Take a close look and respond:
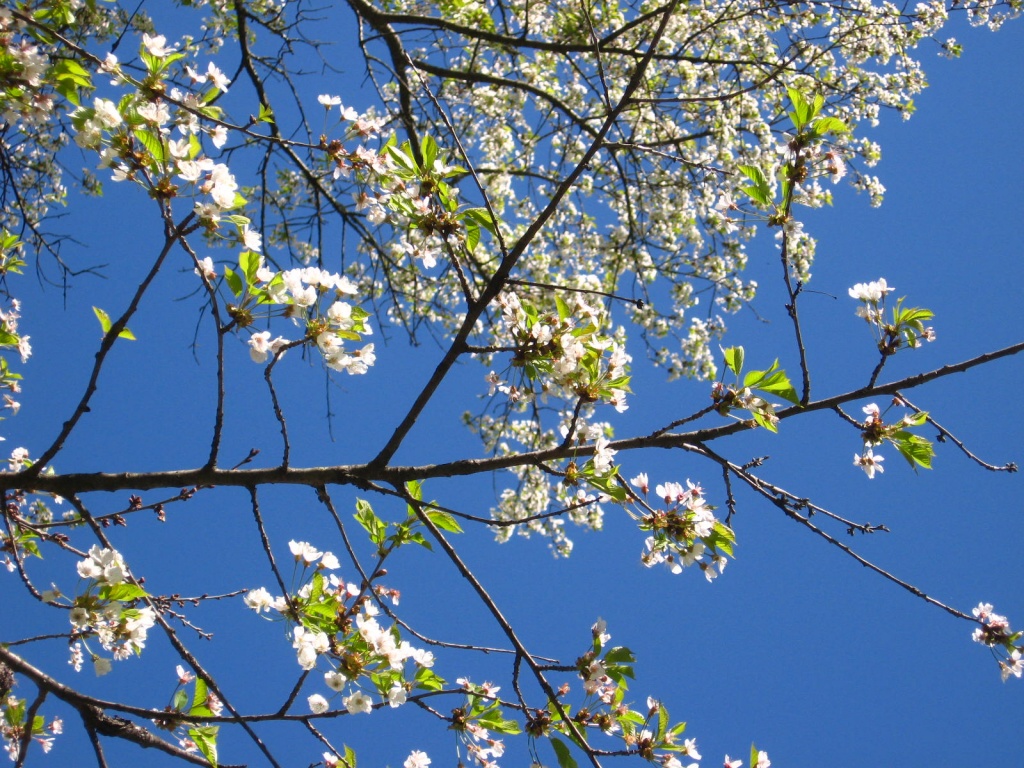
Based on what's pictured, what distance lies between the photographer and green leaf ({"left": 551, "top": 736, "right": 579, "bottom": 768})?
2.41m

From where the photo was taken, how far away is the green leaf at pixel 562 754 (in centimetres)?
241

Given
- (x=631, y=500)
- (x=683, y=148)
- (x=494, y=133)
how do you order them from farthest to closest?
(x=494, y=133) → (x=683, y=148) → (x=631, y=500)

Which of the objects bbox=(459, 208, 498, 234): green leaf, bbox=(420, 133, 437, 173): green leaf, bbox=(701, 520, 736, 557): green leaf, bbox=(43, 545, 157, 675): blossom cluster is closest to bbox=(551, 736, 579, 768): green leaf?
bbox=(701, 520, 736, 557): green leaf

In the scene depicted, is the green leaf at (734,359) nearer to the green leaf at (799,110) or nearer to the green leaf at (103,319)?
the green leaf at (799,110)

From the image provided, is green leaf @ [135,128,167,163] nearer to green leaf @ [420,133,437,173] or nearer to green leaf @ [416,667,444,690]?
green leaf @ [420,133,437,173]

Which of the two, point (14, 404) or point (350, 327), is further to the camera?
point (14, 404)

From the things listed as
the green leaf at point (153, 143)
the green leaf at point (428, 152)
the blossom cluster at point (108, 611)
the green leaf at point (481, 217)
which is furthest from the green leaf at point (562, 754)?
the green leaf at point (153, 143)

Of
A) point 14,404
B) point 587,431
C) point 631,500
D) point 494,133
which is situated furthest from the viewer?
point 494,133

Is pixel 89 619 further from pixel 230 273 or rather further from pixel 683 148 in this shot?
pixel 683 148

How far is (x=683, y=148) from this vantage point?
701 centimetres

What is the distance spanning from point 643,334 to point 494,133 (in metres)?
2.61

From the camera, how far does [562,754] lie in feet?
7.99

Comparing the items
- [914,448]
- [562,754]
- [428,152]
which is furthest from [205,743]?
[914,448]

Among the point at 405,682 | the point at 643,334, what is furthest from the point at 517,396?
the point at 643,334
